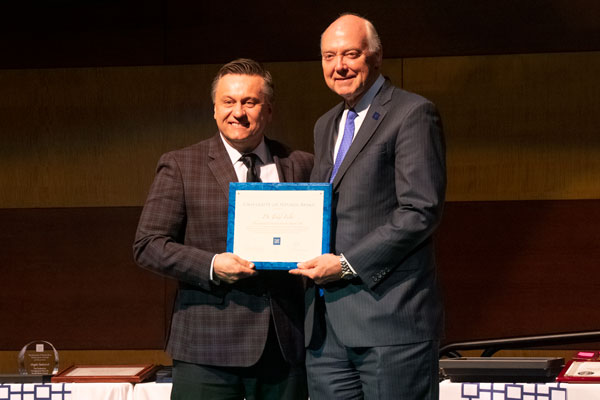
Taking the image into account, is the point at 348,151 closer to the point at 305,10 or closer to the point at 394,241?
the point at 394,241

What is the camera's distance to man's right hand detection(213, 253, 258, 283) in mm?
2293

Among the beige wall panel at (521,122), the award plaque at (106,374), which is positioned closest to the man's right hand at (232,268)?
the award plaque at (106,374)

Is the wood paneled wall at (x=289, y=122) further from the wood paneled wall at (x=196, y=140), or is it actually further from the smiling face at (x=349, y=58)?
the smiling face at (x=349, y=58)

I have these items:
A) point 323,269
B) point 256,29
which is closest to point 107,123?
point 256,29

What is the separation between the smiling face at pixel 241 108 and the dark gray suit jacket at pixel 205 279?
0.08 metres

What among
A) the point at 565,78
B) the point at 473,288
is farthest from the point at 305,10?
the point at 473,288

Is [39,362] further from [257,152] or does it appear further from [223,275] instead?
[257,152]

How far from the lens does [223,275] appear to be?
232cm

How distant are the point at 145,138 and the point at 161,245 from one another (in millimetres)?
2026

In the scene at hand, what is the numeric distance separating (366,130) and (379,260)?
365 millimetres

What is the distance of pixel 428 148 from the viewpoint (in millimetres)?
2191

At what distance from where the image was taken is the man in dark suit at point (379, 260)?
7.09 ft

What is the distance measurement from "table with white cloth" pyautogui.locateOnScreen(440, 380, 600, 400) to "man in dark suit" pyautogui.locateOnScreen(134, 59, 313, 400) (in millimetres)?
582

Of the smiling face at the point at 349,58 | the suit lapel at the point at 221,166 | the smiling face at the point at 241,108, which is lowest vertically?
the suit lapel at the point at 221,166
